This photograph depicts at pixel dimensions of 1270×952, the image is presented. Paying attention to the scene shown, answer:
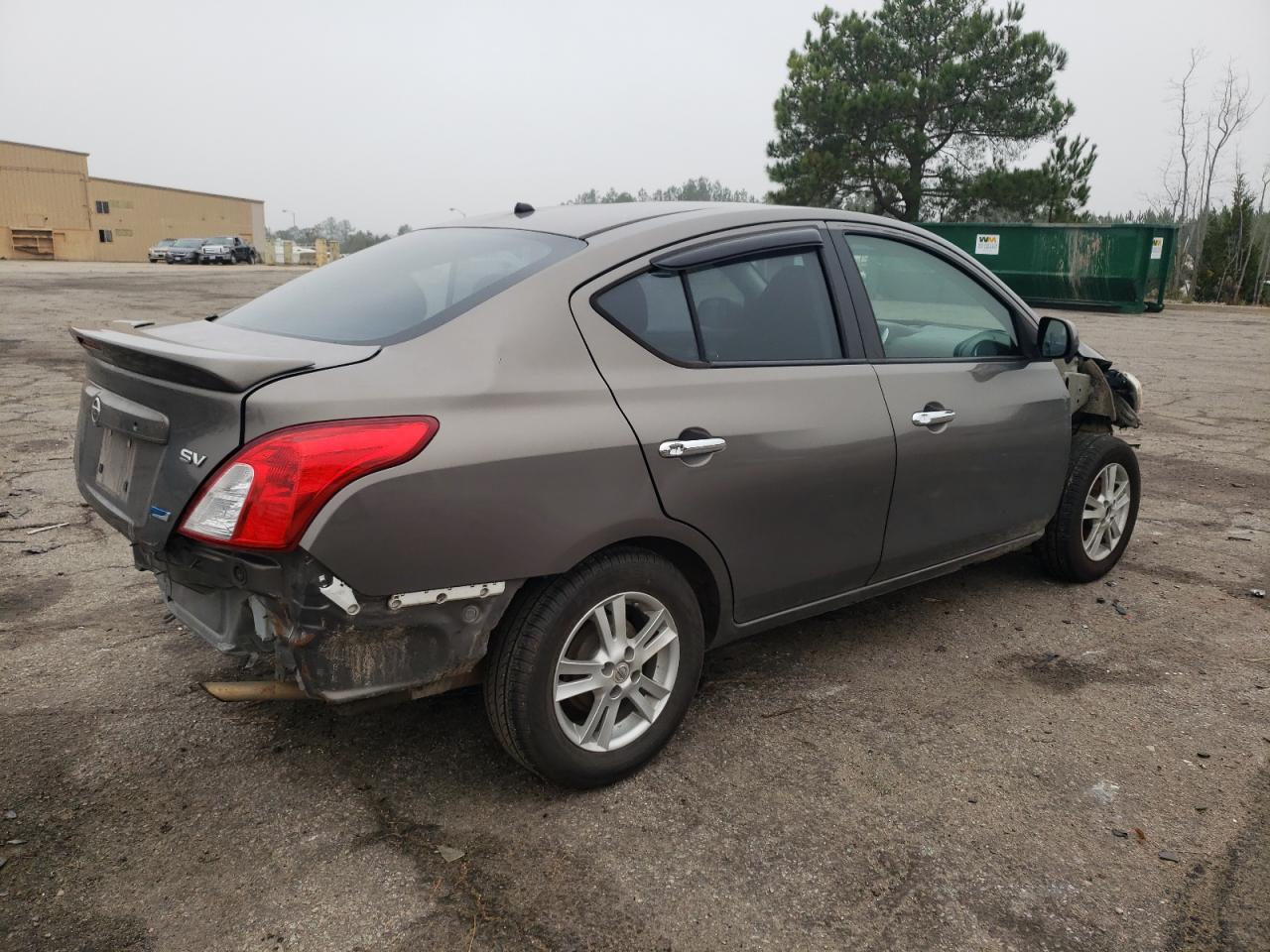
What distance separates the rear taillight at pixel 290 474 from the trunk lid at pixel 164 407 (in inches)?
2.9

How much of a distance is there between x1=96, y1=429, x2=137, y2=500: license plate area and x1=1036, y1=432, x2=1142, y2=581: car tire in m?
3.61

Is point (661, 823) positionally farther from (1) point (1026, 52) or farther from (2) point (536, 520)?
(1) point (1026, 52)

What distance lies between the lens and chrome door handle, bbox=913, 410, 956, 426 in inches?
132

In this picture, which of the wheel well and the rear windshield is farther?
the wheel well

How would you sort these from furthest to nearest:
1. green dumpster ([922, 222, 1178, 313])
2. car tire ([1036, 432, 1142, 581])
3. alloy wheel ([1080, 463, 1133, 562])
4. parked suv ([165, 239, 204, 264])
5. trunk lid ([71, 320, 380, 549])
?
parked suv ([165, 239, 204, 264])
green dumpster ([922, 222, 1178, 313])
alloy wheel ([1080, 463, 1133, 562])
car tire ([1036, 432, 1142, 581])
trunk lid ([71, 320, 380, 549])

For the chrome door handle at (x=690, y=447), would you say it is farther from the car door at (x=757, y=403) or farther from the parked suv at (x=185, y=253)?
the parked suv at (x=185, y=253)

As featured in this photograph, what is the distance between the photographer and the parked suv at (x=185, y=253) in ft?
148

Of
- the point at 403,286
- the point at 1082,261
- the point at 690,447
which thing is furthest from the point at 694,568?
the point at 1082,261

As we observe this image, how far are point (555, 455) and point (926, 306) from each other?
200 centimetres

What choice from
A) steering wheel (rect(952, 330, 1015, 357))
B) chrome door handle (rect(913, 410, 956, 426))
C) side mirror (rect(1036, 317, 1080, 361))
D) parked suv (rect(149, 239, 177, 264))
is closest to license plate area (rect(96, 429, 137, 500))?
chrome door handle (rect(913, 410, 956, 426))

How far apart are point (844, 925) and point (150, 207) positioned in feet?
241

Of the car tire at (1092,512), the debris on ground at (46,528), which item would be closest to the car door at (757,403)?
the car tire at (1092,512)

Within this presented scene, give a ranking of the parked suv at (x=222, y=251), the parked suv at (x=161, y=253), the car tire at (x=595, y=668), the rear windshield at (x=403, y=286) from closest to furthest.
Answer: the car tire at (x=595, y=668)
the rear windshield at (x=403, y=286)
the parked suv at (x=222, y=251)
the parked suv at (x=161, y=253)

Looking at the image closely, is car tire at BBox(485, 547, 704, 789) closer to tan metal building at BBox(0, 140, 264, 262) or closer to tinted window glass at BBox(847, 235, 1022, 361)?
tinted window glass at BBox(847, 235, 1022, 361)
